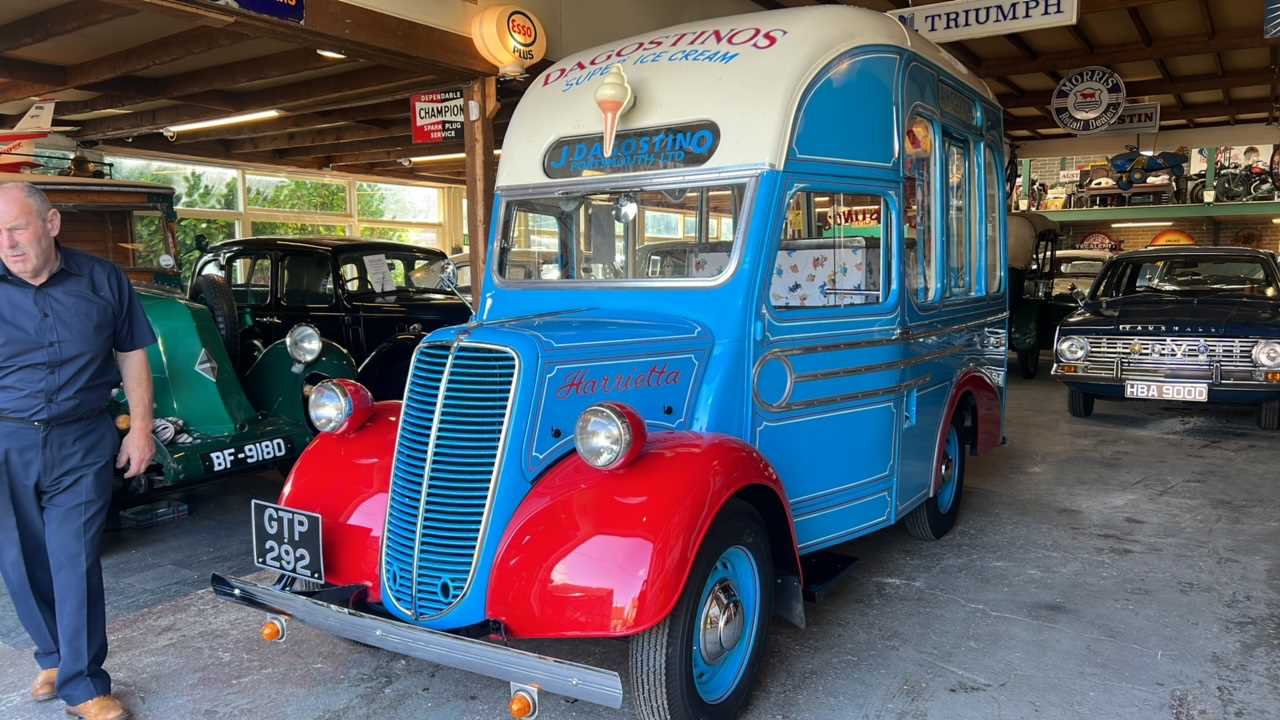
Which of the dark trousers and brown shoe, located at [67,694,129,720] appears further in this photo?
brown shoe, located at [67,694,129,720]

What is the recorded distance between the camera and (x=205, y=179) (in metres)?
15.8

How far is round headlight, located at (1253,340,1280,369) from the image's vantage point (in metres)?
7.27

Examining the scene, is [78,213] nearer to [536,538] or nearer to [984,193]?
[536,538]

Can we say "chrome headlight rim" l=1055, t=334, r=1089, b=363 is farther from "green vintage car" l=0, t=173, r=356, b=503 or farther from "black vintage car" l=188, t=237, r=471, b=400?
"green vintage car" l=0, t=173, r=356, b=503

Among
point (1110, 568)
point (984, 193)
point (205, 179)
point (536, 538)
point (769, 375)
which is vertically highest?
point (205, 179)

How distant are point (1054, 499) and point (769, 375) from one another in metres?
3.36

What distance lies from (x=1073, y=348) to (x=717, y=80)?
5.99m

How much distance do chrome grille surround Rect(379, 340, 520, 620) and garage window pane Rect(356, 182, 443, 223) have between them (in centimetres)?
1708

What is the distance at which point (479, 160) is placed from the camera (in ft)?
24.3

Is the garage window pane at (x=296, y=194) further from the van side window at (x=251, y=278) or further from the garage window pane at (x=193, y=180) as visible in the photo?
the van side window at (x=251, y=278)

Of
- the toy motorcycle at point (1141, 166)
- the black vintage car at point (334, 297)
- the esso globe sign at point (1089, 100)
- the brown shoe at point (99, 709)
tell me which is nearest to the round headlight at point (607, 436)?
the brown shoe at point (99, 709)

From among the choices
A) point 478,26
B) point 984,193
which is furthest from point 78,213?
point 984,193

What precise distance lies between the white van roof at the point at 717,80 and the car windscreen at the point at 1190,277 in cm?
604

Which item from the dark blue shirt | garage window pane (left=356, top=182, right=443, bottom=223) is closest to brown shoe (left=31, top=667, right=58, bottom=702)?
the dark blue shirt
